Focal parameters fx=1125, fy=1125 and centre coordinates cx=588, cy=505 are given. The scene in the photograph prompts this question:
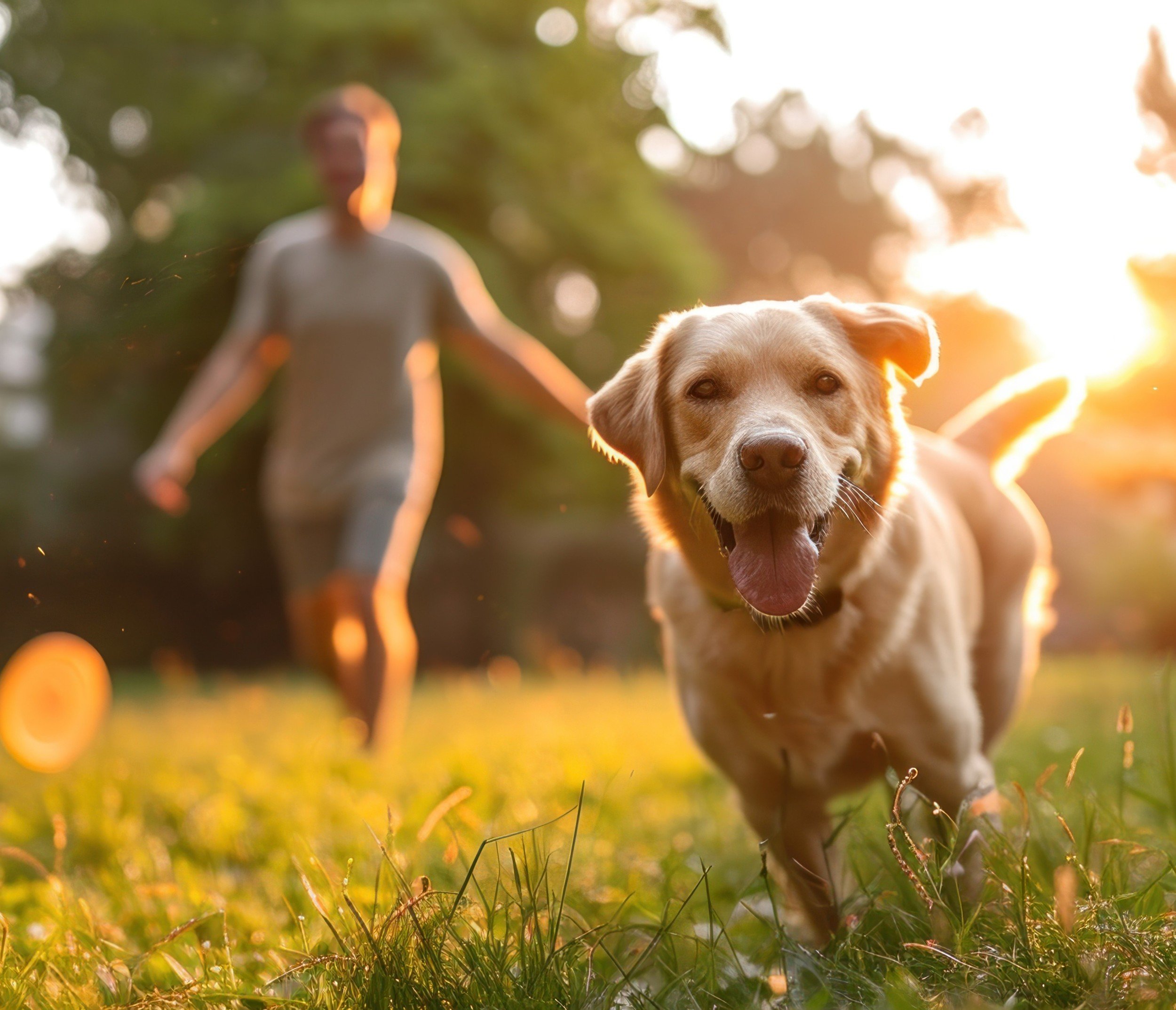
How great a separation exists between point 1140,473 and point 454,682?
7.27m

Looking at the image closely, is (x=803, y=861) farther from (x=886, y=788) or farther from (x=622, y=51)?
(x=622, y=51)

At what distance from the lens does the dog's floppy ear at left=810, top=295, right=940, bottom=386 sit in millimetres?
2543

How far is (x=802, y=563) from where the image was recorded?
2.30 m

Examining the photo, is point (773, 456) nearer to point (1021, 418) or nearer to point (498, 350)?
point (1021, 418)

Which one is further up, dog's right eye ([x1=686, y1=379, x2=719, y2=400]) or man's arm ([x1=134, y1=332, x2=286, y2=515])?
dog's right eye ([x1=686, y1=379, x2=719, y2=400])

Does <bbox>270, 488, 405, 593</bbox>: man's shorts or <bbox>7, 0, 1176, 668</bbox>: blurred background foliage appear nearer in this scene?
<bbox>270, 488, 405, 593</bbox>: man's shorts

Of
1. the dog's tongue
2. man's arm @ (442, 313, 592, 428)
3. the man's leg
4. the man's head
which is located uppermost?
the man's head

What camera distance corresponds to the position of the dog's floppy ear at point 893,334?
254 cm

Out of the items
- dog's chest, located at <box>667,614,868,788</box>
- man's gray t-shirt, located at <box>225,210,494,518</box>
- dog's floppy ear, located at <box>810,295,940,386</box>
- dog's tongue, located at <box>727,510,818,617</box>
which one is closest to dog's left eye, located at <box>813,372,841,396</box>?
dog's floppy ear, located at <box>810,295,940,386</box>

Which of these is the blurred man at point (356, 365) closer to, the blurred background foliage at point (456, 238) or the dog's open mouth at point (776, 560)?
the dog's open mouth at point (776, 560)

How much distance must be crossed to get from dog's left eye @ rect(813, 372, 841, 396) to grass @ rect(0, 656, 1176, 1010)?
2.75 feet

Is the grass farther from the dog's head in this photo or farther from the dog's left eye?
the dog's left eye

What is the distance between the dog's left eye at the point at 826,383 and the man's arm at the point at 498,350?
6.33 feet

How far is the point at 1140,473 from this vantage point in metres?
11.3
